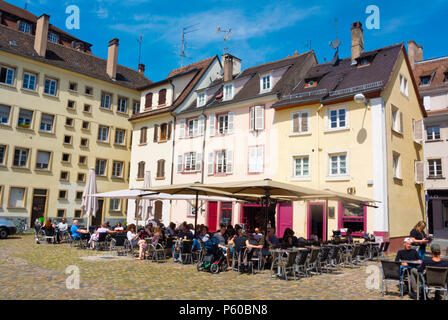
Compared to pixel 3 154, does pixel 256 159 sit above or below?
below

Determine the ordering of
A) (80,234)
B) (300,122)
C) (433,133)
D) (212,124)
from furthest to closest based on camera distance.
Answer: (433,133)
(212,124)
(300,122)
(80,234)

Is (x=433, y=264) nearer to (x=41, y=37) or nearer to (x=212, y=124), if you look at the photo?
(x=212, y=124)

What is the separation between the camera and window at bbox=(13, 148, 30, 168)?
2850 cm

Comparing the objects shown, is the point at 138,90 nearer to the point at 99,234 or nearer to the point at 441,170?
the point at 99,234

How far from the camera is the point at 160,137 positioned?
31.1 metres

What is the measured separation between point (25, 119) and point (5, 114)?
136 centimetres

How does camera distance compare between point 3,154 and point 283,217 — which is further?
point 3,154

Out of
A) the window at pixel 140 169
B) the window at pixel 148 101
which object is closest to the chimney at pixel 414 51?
the window at pixel 148 101

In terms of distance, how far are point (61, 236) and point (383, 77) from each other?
61.1 ft

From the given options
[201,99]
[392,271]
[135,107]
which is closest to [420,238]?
[392,271]

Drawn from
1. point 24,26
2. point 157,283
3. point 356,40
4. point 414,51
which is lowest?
point 157,283

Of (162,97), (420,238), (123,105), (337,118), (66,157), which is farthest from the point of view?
(123,105)

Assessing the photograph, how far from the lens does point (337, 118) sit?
2109 centimetres

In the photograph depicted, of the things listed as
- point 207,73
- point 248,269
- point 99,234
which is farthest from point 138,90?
point 248,269
